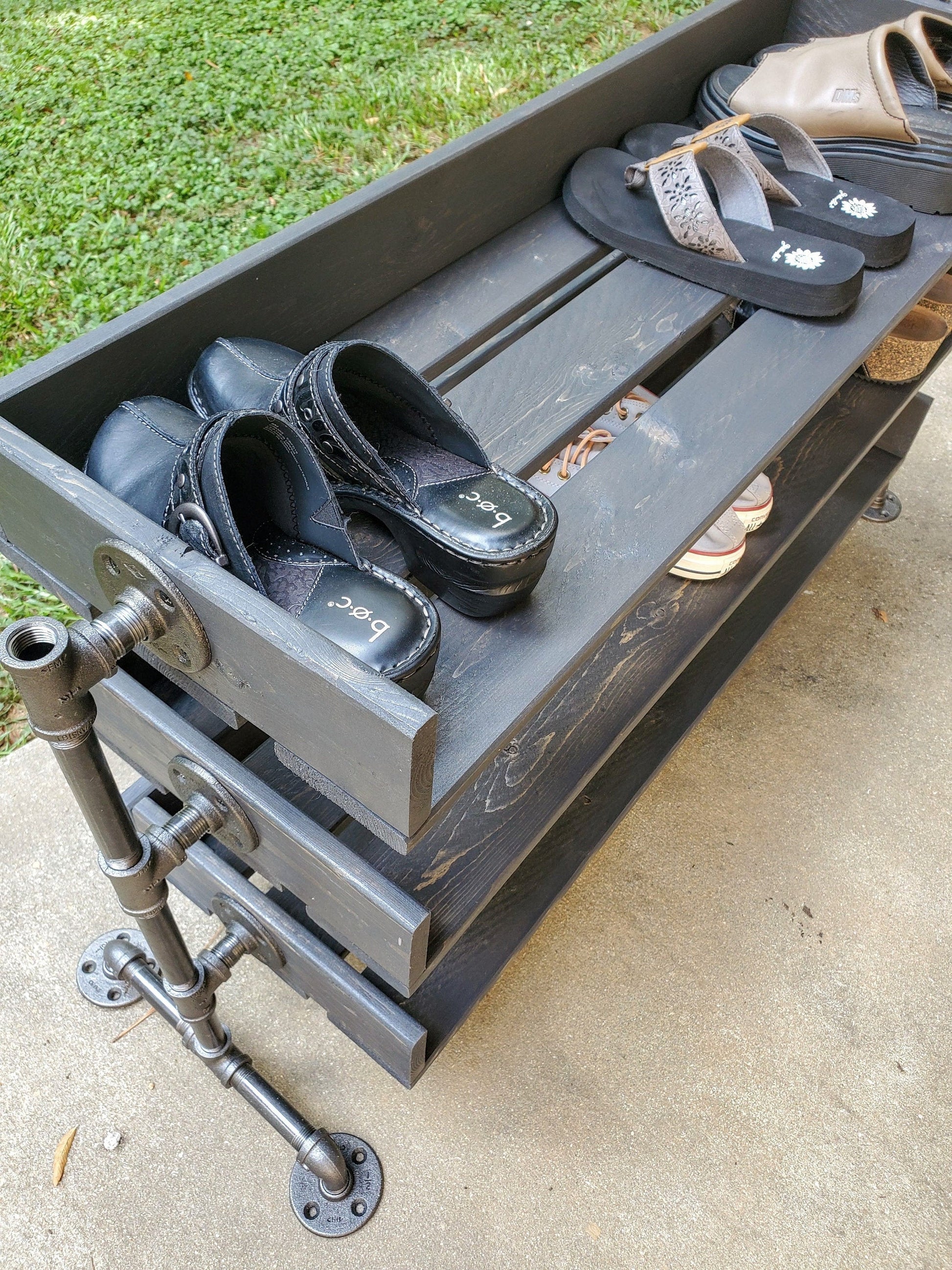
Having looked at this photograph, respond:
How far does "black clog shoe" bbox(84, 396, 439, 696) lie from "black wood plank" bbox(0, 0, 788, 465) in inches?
2.5

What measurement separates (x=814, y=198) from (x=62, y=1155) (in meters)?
1.78

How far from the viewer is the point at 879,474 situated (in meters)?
1.99

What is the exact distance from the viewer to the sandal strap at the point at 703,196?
1.42 meters

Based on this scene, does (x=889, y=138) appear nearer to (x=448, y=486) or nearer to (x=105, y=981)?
(x=448, y=486)

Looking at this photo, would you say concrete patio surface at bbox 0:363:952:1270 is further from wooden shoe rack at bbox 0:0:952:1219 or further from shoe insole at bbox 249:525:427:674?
shoe insole at bbox 249:525:427:674

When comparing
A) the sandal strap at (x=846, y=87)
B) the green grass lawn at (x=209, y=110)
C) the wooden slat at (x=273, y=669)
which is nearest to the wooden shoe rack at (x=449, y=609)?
the wooden slat at (x=273, y=669)

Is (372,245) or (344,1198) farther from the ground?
(372,245)

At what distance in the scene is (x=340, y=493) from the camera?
40.9 inches

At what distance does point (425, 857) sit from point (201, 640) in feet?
1.17

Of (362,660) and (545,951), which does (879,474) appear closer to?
(545,951)

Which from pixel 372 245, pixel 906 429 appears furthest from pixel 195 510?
pixel 906 429

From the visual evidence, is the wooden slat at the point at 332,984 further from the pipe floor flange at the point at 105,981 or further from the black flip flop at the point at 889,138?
the black flip flop at the point at 889,138

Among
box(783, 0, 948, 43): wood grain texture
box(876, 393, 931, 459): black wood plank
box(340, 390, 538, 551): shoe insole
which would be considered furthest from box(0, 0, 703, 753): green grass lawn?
box(876, 393, 931, 459): black wood plank

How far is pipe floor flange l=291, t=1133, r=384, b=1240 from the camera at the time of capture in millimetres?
1210
